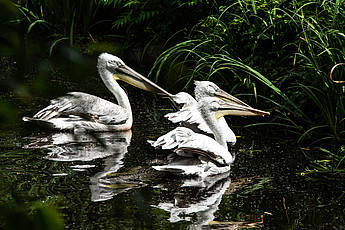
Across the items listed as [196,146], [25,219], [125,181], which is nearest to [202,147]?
[196,146]

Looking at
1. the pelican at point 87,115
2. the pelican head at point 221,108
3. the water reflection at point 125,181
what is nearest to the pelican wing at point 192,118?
the pelican head at point 221,108

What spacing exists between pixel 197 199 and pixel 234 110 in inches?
57.4

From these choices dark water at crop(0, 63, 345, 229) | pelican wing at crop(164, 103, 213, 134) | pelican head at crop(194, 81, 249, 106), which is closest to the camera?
dark water at crop(0, 63, 345, 229)

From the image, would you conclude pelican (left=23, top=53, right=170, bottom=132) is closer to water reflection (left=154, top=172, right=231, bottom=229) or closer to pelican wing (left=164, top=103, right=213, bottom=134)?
pelican wing (left=164, top=103, right=213, bottom=134)

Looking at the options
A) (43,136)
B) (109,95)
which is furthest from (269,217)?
(109,95)

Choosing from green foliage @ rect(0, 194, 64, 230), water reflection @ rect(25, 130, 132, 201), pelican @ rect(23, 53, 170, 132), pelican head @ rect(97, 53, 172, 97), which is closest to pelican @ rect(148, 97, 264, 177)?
water reflection @ rect(25, 130, 132, 201)

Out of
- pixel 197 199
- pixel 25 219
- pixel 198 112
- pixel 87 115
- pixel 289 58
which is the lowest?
pixel 197 199

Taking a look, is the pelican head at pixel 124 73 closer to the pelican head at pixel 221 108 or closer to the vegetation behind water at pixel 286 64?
the vegetation behind water at pixel 286 64

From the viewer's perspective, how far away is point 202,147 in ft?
13.8

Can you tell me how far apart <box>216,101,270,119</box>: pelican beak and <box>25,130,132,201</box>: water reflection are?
39.2 inches

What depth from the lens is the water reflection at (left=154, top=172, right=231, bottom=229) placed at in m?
3.53

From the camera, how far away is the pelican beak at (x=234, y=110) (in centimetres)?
498

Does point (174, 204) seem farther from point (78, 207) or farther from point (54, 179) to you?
point (54, 179)

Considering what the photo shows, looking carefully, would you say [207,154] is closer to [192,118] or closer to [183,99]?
[192,118]
